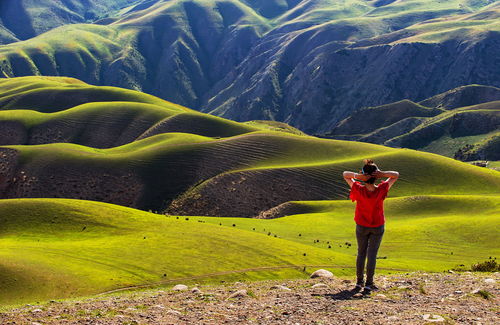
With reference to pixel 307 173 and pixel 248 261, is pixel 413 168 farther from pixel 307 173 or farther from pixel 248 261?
pixel 248 261

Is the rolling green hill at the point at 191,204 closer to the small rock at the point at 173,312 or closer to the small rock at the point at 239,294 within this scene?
the small rock at the point at 239,294

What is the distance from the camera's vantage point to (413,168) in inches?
4176

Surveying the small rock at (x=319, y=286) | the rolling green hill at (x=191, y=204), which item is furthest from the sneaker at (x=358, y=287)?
the rolling green hill at (x=191, y=204)

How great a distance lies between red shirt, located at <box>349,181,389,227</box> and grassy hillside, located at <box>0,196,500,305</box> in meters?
18.9

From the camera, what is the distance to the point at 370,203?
17.4m

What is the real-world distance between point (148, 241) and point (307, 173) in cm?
6670

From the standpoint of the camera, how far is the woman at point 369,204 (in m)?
17.1

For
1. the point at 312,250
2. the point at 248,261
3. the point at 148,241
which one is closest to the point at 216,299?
the point at 248,261

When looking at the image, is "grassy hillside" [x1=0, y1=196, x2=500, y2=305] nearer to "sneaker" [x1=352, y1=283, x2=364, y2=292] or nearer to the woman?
"sneaker" [x1=352, y1=283, x2=364, y2=292]

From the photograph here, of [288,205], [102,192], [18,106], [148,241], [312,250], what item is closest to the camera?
[148,241]

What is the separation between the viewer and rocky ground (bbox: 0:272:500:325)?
14.9 metres

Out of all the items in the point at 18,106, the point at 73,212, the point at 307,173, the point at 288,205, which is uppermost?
the point at 18,106

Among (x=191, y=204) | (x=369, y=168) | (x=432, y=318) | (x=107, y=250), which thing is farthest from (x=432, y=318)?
(x=191, y=204)

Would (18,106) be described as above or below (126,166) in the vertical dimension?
above
